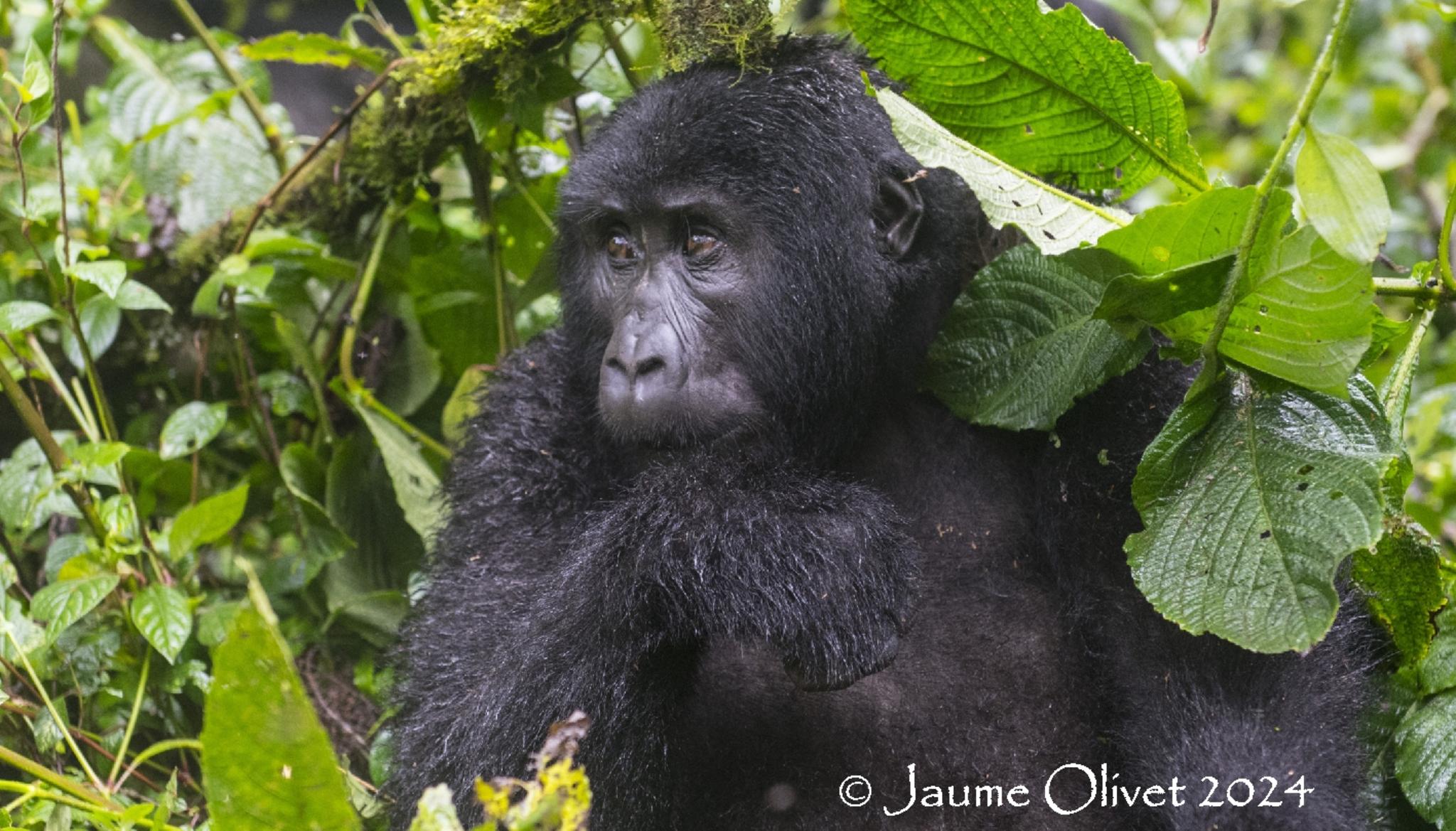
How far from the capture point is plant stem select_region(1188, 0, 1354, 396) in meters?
1.81

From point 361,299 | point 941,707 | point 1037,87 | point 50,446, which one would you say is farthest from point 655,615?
point 361,299

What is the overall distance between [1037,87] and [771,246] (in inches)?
25.9

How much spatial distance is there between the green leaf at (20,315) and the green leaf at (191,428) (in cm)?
42

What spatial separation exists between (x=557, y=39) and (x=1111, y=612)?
6.26ft

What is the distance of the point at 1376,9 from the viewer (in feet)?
20.8

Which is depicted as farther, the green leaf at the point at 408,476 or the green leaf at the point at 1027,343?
the green leaf at the point at 408,476

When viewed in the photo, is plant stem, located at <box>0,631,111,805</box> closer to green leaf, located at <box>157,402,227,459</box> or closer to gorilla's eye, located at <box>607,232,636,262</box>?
green leaf, located at <box>157,402,227,459</box>

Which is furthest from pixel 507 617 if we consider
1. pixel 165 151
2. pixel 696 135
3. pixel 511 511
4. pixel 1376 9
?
pixel 1376 9

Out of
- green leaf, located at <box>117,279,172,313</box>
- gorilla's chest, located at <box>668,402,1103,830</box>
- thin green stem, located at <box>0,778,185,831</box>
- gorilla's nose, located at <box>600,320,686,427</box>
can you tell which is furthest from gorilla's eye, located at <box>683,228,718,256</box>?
thin green stem, located at <box>0,778,185,831</box>

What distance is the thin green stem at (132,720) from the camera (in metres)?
2.82

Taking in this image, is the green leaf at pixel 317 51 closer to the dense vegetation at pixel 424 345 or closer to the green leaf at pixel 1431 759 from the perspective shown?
the dense vegetation at pixel 424 345

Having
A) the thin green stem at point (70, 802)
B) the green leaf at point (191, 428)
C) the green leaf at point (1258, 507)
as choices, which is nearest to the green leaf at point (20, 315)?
the green leaf at point (191, 428)

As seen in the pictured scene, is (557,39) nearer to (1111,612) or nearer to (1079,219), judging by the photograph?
(1079,219)

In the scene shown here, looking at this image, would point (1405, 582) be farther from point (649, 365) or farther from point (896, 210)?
point (649, 365)
